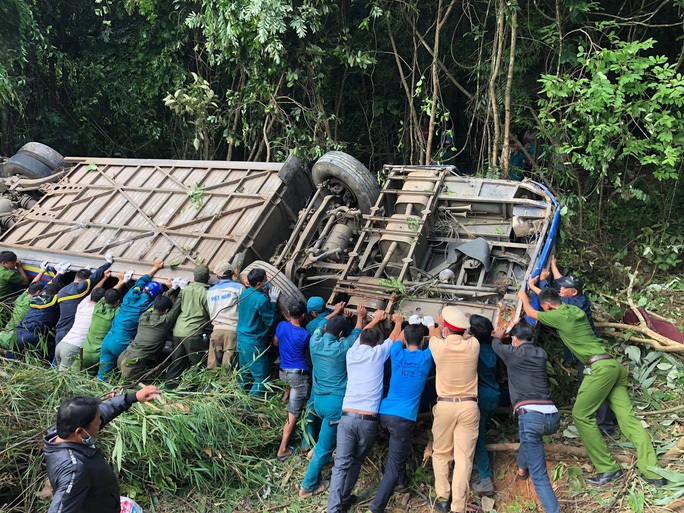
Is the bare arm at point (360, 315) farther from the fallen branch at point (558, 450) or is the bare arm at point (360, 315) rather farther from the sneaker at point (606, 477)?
the sneaker at point (606, 477)

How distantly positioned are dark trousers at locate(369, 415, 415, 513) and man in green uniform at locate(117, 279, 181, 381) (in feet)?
8.85

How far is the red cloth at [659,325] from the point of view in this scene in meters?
5.10

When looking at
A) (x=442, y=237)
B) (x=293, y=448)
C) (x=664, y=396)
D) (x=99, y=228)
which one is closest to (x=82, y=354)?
(x=99, y=228)

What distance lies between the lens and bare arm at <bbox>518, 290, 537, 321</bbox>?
14.5 ft

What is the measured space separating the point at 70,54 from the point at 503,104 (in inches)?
413

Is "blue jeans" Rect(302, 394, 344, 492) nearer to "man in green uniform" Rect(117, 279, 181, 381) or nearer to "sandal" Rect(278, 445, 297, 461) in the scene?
"sandal" Rect(278, 445, 297, 461)

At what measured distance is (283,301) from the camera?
533 centimetres

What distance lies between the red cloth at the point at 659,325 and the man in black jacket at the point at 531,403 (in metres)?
1.98

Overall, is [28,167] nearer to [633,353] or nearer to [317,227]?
[317,227]

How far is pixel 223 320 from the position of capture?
540 cm

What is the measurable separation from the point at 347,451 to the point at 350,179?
3593 millimetres

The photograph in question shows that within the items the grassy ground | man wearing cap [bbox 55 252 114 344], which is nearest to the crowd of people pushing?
the grassy ground

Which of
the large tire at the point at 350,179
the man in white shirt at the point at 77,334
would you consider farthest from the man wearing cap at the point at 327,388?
the man in white shirt at the point at 77,334

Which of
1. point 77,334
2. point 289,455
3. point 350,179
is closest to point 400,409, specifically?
point 289,455
